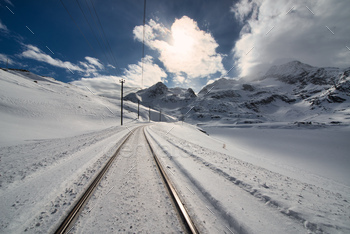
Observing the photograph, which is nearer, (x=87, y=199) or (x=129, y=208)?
(x=129, y=208)

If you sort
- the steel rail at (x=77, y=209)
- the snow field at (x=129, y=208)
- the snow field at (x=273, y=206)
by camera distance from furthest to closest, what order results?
the snow field at (x=273, y=206) < the snow field at (x=129, y=208) < the steel rail at (x=77, y=209)

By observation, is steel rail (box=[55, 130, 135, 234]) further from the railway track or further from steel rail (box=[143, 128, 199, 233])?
steel rail (box=[143, 128, 199, 233])

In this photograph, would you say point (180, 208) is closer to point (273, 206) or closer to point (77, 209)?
point (77, 209)

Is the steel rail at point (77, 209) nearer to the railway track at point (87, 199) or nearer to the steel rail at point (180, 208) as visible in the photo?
the railway track at point (87, 199)

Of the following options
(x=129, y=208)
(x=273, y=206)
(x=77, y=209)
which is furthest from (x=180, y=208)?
(x=273, y=206)

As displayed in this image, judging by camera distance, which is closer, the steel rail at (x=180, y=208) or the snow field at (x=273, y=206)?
the steel rail at (x=180, y=208)

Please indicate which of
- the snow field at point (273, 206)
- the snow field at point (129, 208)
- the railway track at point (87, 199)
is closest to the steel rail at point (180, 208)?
the railway track at point (87, 199)

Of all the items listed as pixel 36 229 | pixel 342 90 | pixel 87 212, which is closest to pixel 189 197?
pixel 87 212

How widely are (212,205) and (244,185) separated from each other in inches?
67.2

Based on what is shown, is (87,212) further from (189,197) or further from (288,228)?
(288,228)

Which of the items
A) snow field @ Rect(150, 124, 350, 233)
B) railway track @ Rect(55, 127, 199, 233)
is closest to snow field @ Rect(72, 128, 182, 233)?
railway track @ Rect(55, 127, 199, 233)

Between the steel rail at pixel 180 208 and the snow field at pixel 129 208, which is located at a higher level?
the steel rail at pixel 180 208

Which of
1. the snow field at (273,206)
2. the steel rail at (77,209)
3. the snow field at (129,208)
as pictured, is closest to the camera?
the steel rail at (77,209)

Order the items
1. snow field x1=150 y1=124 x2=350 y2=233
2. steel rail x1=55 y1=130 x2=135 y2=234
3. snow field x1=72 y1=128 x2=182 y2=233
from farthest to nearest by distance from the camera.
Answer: snow field x1=150 y1=124 x2=350 y2=233 → snow field x1=72 y1=128 x2=182 y2=233 → steel rail x1=55 y1=130 x2=135 y2=234
